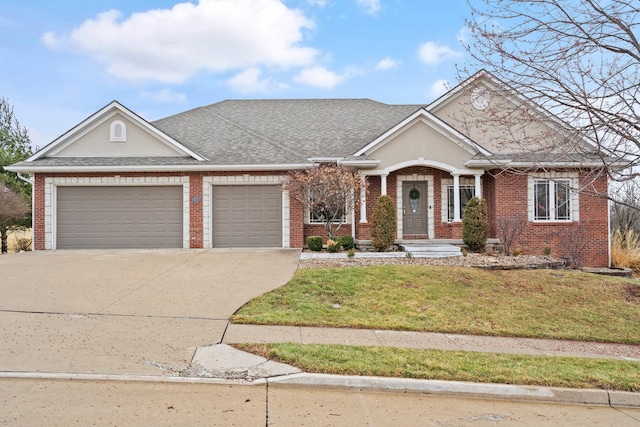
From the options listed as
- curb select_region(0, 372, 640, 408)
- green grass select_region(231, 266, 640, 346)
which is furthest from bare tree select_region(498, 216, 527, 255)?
curb select_region(0, 372, 640, 408)

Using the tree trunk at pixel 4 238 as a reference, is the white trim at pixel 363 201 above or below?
above

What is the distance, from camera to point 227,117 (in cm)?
1952

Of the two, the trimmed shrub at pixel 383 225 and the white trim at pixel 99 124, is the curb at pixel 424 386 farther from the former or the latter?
the white trim at pixel 99 124

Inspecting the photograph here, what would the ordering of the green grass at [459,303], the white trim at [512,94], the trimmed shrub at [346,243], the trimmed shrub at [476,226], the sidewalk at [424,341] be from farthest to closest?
1. the trimmed shrub at [346,243]
2. the trimmed shrub at [476,226]
3. the green grass at [459,303]
4. the white trim at [512,94]
5. the sidewalk at [424,341]

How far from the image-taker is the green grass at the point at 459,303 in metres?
7.23

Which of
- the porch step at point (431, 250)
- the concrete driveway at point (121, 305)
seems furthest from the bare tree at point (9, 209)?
the porch step at point (431, 250)

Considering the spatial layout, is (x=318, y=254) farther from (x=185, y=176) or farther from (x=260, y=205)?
(x=185, y=176)

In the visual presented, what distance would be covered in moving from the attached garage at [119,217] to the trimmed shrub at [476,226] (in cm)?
991

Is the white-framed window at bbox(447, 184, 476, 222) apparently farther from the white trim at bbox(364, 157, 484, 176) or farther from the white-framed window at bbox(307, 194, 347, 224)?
the white-framed window at bbox(307, 194, 347, 224)

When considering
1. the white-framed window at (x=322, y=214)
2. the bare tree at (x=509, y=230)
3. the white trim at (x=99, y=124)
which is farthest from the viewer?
the white trim at (x=99, y=124)

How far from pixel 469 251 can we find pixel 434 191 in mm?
2971

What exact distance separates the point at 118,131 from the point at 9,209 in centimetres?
531

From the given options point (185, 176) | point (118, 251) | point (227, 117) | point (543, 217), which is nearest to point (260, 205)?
point (185, 176)

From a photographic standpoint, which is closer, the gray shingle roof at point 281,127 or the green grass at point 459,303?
the green grass at point 459,303
